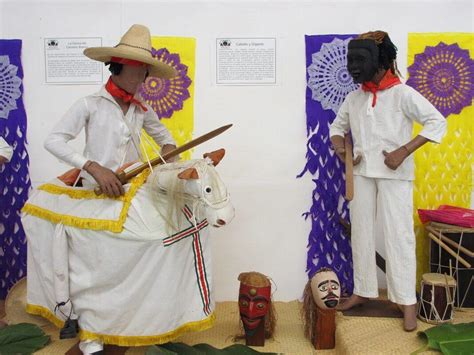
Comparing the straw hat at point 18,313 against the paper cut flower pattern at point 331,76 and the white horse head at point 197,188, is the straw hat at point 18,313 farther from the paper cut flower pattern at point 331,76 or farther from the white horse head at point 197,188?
the paper cut flower pattern at point 331,76

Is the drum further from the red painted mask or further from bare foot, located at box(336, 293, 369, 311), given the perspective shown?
the red painted mask

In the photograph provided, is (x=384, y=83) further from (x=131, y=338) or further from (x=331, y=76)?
(x=131, y=338)

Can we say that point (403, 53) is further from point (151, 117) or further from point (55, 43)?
point (55, 43)

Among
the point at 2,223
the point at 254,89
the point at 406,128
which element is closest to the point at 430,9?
the point at 406,128

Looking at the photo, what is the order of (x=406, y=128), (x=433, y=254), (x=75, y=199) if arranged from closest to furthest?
(x=75, y=199) → (x=406, y=128) → (x=433, y=254)

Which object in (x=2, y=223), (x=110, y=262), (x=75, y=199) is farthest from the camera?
(x=2, y=223)

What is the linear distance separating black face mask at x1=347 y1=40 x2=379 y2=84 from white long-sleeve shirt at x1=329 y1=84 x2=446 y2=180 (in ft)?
0.50

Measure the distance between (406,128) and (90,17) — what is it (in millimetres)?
2233

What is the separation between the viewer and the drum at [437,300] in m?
2.93

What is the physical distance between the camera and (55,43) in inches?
135

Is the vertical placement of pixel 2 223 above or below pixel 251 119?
below

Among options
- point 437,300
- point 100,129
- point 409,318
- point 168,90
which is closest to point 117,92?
point 100,129

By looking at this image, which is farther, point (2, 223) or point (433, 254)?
point (2, 223)

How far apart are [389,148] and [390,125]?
13 cm
